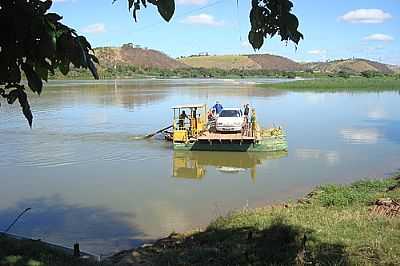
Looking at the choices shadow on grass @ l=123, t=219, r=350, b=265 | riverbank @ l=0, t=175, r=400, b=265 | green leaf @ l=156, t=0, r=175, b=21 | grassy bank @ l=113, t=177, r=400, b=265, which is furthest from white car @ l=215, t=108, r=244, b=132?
green leaf @ l=156, t=0, r=175, b=21

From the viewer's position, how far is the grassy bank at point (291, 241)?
22.6 ft

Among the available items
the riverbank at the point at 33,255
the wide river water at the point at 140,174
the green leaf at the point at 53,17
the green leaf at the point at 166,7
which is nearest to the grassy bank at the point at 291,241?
the riverbank at the point at 33,255

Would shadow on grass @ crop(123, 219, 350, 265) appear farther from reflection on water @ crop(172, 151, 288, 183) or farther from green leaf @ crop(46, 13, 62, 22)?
reflection on water @ crop(172, 151, 288, 183)

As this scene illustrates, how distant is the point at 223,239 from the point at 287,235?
154 centimetres

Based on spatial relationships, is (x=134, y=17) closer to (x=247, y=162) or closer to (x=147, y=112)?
(x=247, y=162)

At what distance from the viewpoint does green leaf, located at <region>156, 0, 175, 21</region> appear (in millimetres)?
2340

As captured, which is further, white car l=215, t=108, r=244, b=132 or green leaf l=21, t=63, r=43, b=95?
white car l=215, t=108, r=244, b=132

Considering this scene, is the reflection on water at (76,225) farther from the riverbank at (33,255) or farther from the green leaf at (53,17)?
the green leaf at (53,17)

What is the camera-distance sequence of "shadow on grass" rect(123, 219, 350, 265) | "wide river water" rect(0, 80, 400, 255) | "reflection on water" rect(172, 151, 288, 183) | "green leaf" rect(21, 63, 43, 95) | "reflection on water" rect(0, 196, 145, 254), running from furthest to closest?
1. "reflection on water" rect(172, 151, 288, 183)
2. "wide river water" rect(0, 80, 400, 255)
3. "reflection on water" rect(0, 196, 145, 254)
4. "shadow on grass" rect(123, 219, 350, 265)
5. "green leaf" rect(21, 63, 43, 95)

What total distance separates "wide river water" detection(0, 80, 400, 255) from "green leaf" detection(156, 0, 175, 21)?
31.2 ft

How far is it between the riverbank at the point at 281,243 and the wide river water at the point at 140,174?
2.71m

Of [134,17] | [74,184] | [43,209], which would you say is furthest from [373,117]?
[134,17]

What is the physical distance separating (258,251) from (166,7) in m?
5.63

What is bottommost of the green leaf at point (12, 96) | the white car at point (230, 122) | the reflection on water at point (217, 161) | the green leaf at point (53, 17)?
the reflection on water at point (217, 161)
